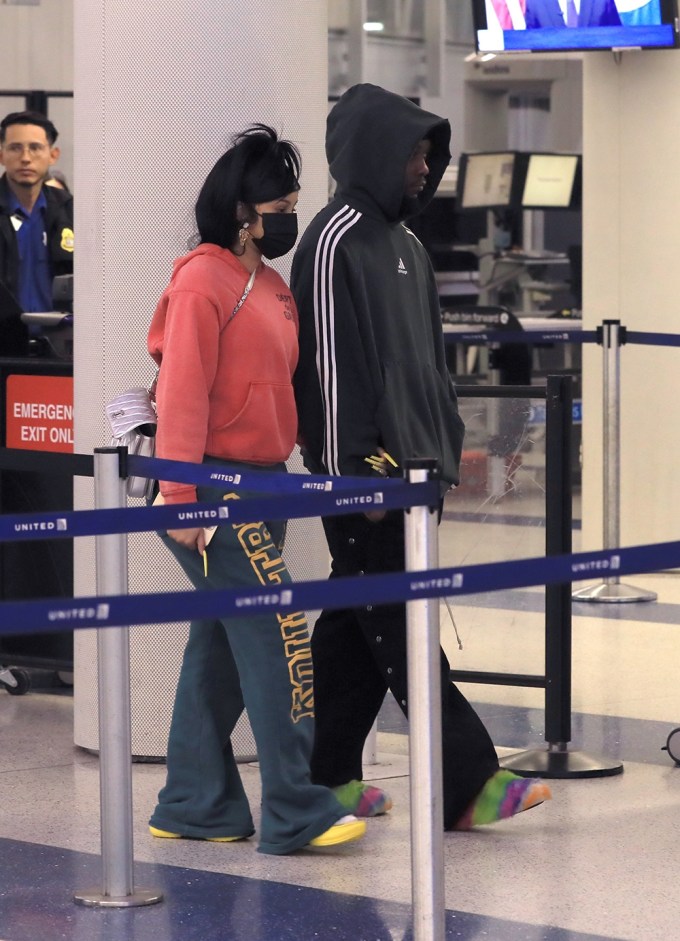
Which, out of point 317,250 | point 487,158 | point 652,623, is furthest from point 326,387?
point 487,158

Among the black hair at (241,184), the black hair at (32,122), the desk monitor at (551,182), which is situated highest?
the desk monitor at (551,182)

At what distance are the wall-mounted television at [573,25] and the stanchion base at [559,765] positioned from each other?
163 inches

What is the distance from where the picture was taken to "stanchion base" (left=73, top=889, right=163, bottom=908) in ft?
11.8

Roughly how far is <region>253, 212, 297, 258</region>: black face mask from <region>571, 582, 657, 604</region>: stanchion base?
376 centimetres

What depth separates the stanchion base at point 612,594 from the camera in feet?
24.0

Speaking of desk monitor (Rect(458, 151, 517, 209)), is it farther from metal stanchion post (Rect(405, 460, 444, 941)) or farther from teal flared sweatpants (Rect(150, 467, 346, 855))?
metal stanchion post (Rect(405, 460, 444, 941))

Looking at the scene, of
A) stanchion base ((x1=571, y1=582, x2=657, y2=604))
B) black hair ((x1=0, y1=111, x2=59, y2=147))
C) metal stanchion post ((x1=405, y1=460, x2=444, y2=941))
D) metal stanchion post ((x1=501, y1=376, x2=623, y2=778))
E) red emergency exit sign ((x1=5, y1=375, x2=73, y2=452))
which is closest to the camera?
metal stanchion post ((x1=405, y1=460, x2=444, y2=941))

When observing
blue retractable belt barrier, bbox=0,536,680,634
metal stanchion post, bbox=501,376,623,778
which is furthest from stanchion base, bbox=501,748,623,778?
blue retractable belt barrier, bbox=0,536,680,634

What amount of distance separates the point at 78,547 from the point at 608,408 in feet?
10.7

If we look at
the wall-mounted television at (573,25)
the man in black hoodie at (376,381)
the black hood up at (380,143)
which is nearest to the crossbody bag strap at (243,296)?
the man in black hoodie at (376,381)

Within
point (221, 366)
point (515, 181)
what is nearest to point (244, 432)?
point (221, 366)

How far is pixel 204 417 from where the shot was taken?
3.73 meters

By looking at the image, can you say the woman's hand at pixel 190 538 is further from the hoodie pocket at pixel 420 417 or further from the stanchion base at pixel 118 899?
the stanchion base at pixel 118 899

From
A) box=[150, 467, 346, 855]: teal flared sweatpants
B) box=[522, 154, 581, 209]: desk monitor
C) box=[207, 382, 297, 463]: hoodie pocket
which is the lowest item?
box=[150, 467, 346, 855]: teal flared sweatpants
